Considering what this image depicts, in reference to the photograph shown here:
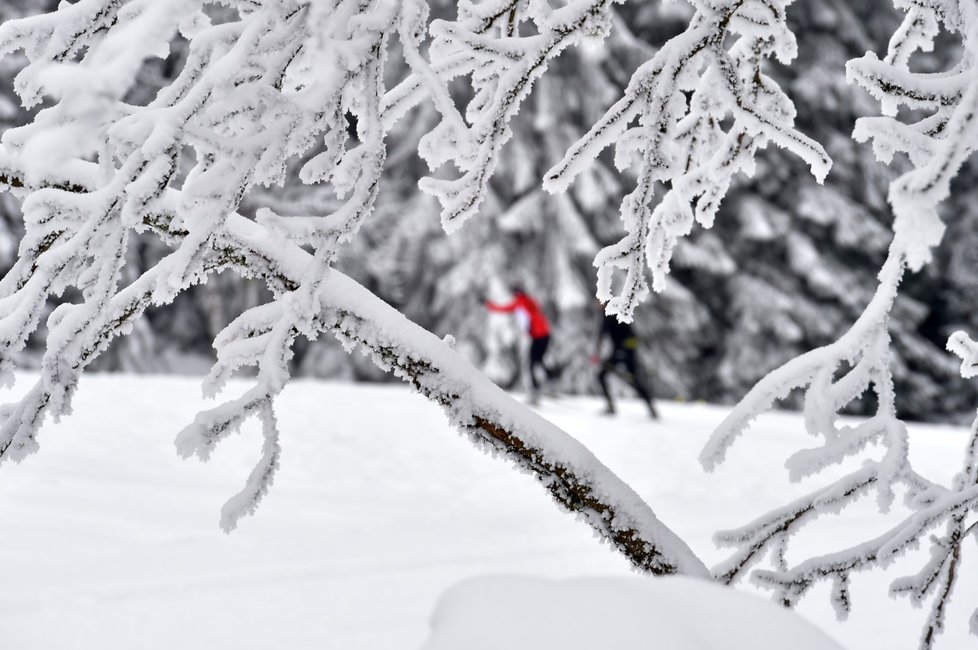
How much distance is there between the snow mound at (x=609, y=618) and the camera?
107cm

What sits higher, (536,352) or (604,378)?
(604,378)

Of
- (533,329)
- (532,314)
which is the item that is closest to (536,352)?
(533,329)

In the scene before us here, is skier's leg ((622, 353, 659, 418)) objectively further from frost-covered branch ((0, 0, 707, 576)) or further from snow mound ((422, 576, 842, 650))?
snow mound ((422, 576, 842, 650))

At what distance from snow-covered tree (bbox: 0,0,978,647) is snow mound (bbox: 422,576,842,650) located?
0.61 m

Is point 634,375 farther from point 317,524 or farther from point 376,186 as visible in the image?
point 376,186

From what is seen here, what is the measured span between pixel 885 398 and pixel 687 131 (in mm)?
1034

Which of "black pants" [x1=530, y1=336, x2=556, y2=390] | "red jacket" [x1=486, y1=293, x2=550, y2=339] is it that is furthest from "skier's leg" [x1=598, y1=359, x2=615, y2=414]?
"red jacket" [x1=486, y1=293, x2=550, y2=339]

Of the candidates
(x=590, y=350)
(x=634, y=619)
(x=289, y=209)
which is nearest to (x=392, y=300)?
(x=289, y=209)

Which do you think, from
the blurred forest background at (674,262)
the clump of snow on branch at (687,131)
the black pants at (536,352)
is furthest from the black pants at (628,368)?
the clump of snow on branch at (687,131)

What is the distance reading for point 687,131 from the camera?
2.73 meters

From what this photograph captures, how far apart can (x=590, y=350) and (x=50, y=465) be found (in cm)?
1131

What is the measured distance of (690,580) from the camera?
134 centimetres

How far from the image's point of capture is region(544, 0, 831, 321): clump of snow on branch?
204cm

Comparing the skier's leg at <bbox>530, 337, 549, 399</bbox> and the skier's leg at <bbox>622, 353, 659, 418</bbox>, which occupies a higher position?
the skier's leg at <bbox>622, 353, 659, 418</bbox>
